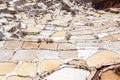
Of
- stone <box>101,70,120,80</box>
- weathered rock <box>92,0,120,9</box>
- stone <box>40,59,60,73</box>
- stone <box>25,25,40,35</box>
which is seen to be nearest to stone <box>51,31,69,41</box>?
stone <box>25,25,40,35</box>

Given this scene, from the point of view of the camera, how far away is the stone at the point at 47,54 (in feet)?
10.0

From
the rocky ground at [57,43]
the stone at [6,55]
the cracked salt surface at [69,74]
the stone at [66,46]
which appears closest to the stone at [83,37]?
the rocky ground at [57,43]

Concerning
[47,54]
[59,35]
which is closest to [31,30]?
[59,35]

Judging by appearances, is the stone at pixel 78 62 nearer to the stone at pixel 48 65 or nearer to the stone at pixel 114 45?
the stone at pixel 48 65

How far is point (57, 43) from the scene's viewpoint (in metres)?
3.48

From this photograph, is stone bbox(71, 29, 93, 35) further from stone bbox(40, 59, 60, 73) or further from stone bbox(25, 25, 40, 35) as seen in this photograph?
stone bbox(40, 59, 60, 73)

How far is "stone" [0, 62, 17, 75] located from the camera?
9.14 feet

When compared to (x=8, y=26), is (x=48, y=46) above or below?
below

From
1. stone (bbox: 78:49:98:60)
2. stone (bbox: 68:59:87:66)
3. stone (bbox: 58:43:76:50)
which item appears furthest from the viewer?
stone (bbox: 58:43:76:50)

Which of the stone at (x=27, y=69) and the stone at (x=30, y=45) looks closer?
the stone at (x=27, y=69)

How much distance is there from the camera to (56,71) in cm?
270

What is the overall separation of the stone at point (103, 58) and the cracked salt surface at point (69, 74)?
183 mm

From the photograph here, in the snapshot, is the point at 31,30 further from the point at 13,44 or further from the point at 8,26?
the point at 13,44

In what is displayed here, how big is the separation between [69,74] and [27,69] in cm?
48
